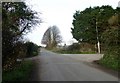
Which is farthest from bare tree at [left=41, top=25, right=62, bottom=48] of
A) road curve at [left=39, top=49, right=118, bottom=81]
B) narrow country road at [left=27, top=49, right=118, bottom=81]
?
road curve at [left=39, top=49, right=118, bottom=81]

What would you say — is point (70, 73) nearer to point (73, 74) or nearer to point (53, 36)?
point (73, 74)

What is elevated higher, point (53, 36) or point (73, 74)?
point (53, 36)

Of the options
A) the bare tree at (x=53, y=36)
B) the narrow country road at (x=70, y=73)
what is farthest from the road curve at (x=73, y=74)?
the bare tree at (x=53, y=36)

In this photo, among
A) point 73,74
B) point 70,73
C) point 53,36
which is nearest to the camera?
point 73,74

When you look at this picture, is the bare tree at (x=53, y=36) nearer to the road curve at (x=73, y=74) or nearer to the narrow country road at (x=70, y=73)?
the narrow country road at (x=70, y=73)

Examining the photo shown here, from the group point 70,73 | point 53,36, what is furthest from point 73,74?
point 53,36

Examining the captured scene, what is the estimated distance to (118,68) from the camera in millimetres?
22562

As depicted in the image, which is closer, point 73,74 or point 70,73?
point 73,74

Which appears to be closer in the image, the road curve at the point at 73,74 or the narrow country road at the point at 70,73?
the road curve at the point at 73,74

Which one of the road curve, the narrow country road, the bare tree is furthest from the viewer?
the bare tree

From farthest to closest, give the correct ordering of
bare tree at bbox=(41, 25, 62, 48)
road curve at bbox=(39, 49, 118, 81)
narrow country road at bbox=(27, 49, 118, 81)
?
1. bare tree at bbox=(41, 25, 62, 48)
2. narrow country road at bbox=(27, 49, 118, 81)
3. road curve at bbox=(39, 49, 118, 81)

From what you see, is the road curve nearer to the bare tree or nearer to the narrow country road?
the narrow country road

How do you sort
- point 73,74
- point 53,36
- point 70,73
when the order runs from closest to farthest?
point 73,74 → point 70,73 → point 53,36

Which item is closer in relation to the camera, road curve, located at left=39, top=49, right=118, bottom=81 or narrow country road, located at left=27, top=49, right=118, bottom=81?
road curve, located at left=39, top=49, right=118, bottom=81
